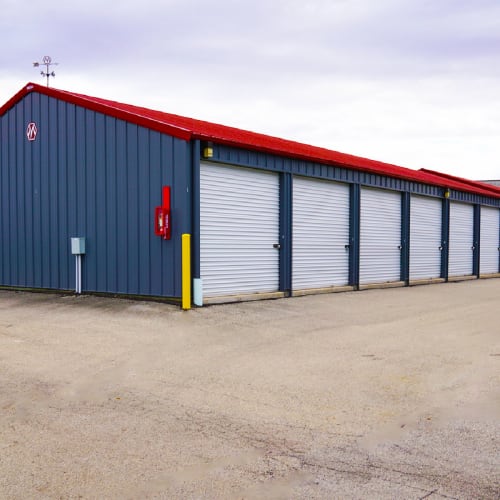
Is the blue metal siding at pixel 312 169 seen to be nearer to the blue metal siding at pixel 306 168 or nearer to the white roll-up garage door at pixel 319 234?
the blue metal siding at pixel 306 168

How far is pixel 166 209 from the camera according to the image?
10742 millimetres

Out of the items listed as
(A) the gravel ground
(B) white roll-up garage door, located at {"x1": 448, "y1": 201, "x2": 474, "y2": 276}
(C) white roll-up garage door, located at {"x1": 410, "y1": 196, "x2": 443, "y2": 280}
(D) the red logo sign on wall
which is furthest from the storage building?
(B) white roll-up garage door, located at {"x1": 448, "y1": 201, "x2": 474, "y2": 276}

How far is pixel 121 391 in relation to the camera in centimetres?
568

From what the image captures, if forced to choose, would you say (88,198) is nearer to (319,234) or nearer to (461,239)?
(319,234)

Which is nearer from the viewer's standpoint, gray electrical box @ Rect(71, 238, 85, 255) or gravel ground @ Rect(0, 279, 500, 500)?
gravel ground @ Rect(0, 279, 500, 500)

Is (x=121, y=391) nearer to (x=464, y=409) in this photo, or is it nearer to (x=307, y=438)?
(x=307, y=438)

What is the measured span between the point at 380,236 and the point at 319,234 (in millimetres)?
2814

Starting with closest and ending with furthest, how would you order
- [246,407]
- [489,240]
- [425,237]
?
[246,407]
[425,237]
[489,240]

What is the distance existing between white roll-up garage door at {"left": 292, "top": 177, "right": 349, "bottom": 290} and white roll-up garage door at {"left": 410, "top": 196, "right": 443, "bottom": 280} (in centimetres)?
357

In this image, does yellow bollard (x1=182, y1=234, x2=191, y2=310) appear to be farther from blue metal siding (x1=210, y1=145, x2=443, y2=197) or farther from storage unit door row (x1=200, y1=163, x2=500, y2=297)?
blue metal siding (x1=210, y1=145, x2=443, y2=197)

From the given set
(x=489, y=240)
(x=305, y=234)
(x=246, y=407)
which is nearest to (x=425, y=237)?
(x=489, y=240)

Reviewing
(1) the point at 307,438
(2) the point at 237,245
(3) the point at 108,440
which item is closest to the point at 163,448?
(3) the point at 108,440

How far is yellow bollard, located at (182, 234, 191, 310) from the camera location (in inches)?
405

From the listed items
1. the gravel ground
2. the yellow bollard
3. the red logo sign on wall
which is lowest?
the gravel ground
